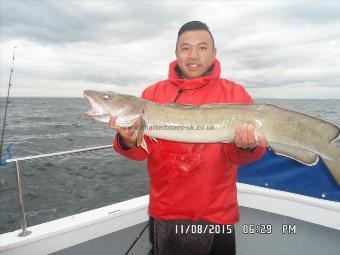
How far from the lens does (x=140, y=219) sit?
5133mm

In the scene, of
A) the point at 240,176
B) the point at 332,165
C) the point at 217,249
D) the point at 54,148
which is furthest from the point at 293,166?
the point at 54,148

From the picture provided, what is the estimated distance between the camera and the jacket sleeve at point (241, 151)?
3.52 meters

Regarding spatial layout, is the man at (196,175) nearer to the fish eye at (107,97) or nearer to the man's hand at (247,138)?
the man's hand at (247,138)

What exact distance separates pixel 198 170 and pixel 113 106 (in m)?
1.49

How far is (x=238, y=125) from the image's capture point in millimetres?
3621

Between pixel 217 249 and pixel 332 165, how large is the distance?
156 cm

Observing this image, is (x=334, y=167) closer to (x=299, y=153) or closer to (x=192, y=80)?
(x=299, y=153)

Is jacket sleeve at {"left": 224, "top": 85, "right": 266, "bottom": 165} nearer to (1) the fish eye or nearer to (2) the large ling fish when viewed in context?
(2) the large ling fish

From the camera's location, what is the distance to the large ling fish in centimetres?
344

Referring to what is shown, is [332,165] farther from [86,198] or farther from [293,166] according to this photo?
[86,198]

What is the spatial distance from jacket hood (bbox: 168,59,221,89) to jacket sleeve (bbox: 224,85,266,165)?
1.08 feet

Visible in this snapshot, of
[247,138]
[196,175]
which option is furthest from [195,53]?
[196,175]

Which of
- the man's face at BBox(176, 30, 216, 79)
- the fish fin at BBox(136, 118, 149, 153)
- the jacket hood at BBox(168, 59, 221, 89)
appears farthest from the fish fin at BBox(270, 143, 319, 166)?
the fish fin at BBox(136, 118, 149, 153)

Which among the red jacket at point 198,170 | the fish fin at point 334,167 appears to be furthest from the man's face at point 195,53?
the fish fin at point 334,167
